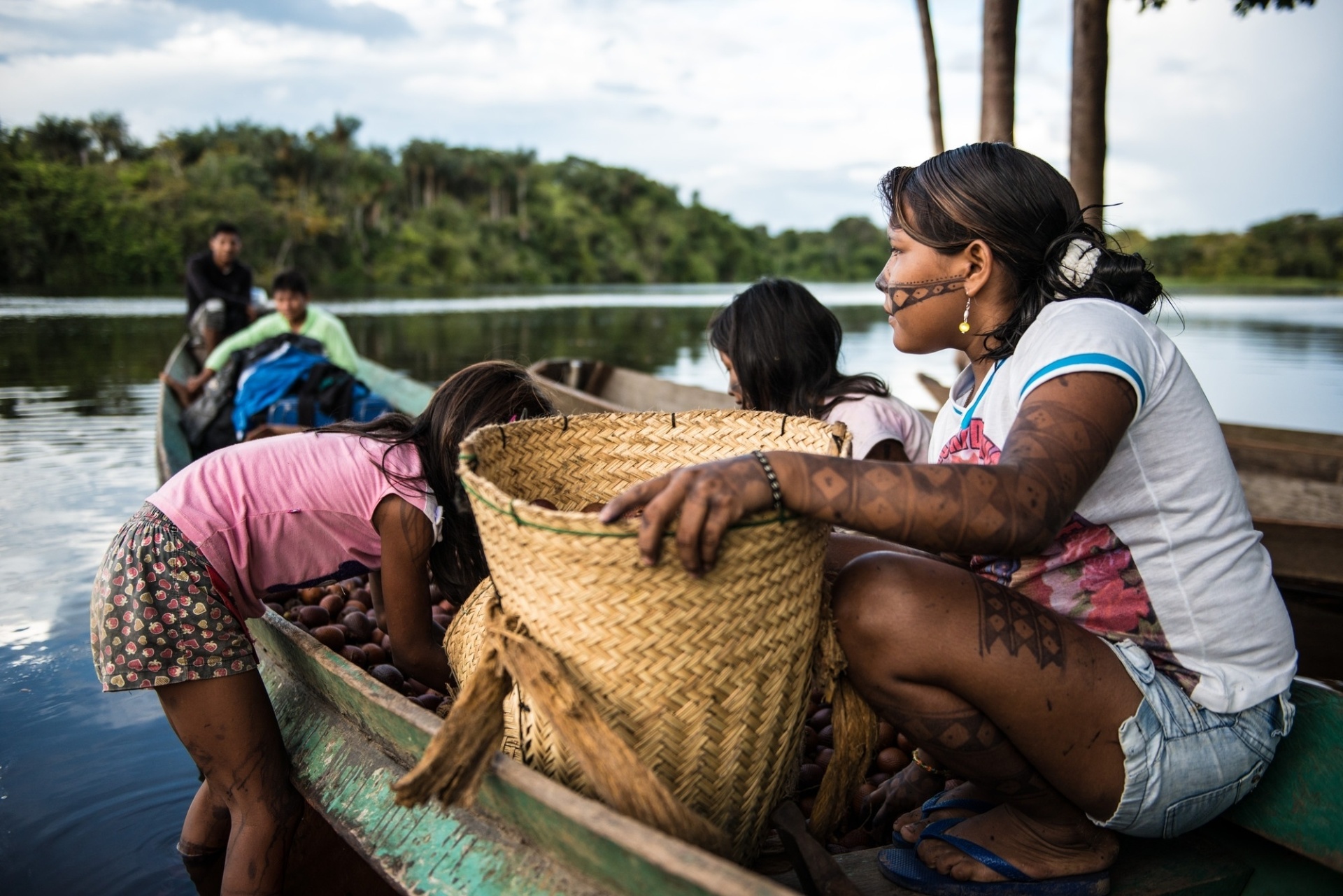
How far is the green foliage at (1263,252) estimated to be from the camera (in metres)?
50.4

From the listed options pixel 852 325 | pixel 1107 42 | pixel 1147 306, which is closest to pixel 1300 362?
pixel 852 325

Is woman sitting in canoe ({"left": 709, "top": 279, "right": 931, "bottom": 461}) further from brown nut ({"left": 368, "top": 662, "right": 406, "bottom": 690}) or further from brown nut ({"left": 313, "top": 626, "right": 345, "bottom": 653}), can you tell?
brown nut ({"left": 313, "top": 626, "right": 345, "bottom": 653})

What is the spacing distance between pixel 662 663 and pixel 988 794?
2.36 feet

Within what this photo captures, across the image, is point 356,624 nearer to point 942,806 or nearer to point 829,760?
point 829,760

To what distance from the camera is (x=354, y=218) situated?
48.9m

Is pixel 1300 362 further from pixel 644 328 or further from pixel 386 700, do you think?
pixel 386 700

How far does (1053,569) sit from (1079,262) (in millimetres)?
484

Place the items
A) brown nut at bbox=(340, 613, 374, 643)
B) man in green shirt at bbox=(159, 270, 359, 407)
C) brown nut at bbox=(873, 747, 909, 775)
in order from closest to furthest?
brown nut at bbox=(873, 747, 909, 775), brown nut at bbox=(340, 613, 374, 643), man in green shirt at bbox=(159, 270, 359, 407)

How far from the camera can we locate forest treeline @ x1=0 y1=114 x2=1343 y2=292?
110 ft

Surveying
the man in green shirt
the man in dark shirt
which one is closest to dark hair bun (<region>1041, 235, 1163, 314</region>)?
the man in green shirt

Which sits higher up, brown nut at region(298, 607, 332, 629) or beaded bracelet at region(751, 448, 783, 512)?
A: beaded bracelet at region(751, 448, 783, 512)

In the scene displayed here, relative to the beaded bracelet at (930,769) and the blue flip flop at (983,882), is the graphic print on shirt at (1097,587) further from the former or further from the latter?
the beaded bracelet at (930,769)

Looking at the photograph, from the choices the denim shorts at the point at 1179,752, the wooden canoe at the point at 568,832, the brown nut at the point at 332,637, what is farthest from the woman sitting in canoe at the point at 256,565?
the denim shorts at the point at 1179,752

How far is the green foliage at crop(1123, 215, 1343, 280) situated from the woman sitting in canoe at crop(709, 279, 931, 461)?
52.2m
